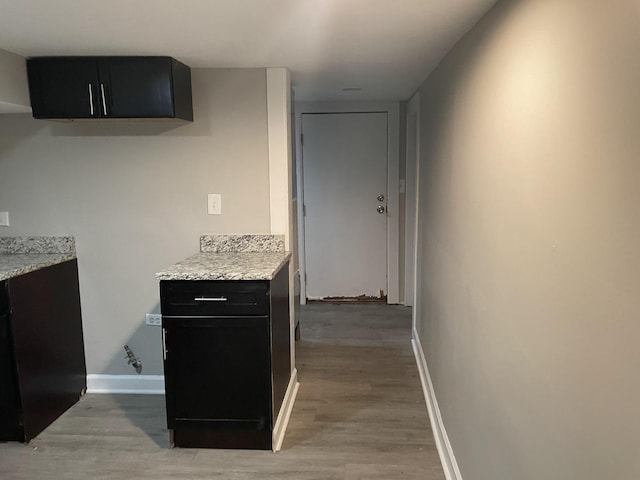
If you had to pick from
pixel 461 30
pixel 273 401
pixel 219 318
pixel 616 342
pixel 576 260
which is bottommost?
pixel 273 401

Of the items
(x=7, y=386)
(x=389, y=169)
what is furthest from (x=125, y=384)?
(x=389, y=169)

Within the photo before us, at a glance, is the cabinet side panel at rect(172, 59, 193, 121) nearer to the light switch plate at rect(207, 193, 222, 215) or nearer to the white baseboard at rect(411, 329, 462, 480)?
the light switch plate at rect(207, 193, 222, 215)

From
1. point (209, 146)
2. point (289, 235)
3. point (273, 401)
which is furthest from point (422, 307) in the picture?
point (209, 146)

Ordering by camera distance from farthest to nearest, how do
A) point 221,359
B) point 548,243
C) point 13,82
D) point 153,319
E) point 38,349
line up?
point 153,319
point 38,349
point 13,82
point 221,359
point 548,243

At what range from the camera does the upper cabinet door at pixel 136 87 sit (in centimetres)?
258

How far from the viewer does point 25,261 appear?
277cm

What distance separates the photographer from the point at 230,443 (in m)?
2.55

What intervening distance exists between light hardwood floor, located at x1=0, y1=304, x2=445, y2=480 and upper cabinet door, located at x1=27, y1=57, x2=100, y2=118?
1678 millimetres

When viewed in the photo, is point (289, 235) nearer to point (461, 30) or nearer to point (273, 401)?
point (273, 401)

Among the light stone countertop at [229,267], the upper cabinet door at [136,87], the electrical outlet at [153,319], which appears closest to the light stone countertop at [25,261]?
the electrical outlet at [153,319]

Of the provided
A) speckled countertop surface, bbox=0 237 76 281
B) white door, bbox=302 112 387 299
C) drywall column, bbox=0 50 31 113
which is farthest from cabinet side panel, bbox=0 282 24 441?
white door, bbox=302 112 387 299

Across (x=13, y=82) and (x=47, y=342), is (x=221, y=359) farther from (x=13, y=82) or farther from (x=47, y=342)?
(x=13, y=82)

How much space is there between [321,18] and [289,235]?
140cm

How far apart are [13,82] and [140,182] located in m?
0.79
